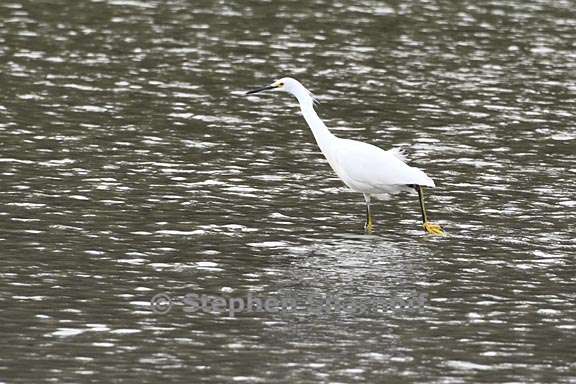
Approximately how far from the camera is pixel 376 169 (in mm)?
20047

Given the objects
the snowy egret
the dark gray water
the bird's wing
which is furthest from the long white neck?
the dark gray water

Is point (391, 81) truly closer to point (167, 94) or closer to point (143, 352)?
point (167, 94)

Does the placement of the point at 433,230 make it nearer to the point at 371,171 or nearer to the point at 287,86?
the point at 371,171

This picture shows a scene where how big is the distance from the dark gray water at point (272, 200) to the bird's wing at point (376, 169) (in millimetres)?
780

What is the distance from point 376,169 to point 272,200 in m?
2.31

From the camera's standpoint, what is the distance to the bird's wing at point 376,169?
19984 mm

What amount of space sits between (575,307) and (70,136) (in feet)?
38.1

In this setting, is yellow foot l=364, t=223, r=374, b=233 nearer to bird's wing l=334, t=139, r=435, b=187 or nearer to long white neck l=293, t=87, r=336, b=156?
bird's wing l=334, t=139, r=435, b=187

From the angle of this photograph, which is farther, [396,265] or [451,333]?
[396,265]

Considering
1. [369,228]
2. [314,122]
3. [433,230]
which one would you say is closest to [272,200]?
[314,122]

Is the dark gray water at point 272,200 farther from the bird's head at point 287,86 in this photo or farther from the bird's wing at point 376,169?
the bird's head at point 287,86

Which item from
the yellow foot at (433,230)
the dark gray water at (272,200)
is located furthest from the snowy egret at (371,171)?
the dark gray water at (272,200)

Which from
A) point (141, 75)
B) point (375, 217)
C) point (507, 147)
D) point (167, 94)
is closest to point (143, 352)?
point (375, 217)

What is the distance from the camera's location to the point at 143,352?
1427cm
